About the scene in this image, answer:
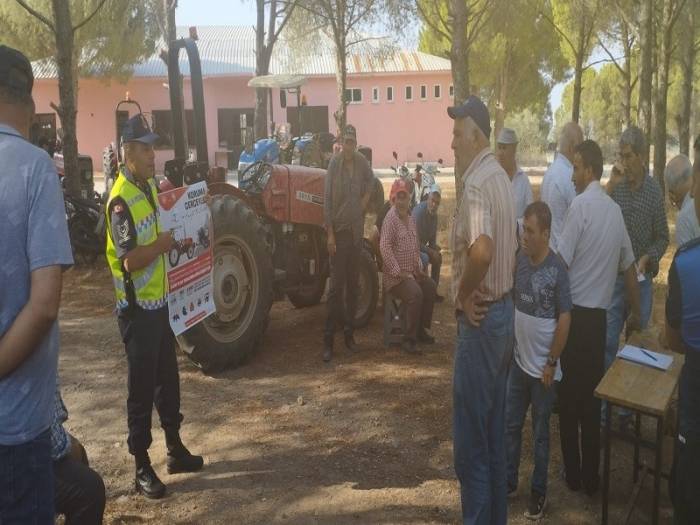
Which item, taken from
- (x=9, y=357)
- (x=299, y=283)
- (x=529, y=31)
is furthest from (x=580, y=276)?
(x=529, y=31)

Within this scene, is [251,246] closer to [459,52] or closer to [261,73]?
[459,52]

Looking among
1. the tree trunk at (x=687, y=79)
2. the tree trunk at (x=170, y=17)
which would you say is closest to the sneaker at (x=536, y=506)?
the tree trunk at (x=170, y=17)

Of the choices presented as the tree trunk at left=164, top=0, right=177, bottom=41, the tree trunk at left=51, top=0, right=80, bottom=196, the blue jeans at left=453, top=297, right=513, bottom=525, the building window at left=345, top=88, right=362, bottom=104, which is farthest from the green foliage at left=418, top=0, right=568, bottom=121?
the blue jeans at left=453, top=297, right=513, bottom=525

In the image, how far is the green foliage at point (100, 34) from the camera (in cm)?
2572

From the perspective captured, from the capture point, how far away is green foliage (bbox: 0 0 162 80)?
25.7m

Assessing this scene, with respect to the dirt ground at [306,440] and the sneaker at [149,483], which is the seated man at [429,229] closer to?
the dirt ground at [306,440]

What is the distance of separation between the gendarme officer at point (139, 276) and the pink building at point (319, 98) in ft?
86.0

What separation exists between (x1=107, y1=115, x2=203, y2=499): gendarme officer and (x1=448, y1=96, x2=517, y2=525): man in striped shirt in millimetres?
1641

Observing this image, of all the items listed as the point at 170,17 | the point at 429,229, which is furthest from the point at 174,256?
the point at 170,17

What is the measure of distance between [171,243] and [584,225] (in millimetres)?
2257

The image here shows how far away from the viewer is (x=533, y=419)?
3822 millimetres

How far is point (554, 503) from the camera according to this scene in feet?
12.6

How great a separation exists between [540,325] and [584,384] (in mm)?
467

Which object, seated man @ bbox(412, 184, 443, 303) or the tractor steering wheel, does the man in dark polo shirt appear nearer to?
the tractor steering wheel
